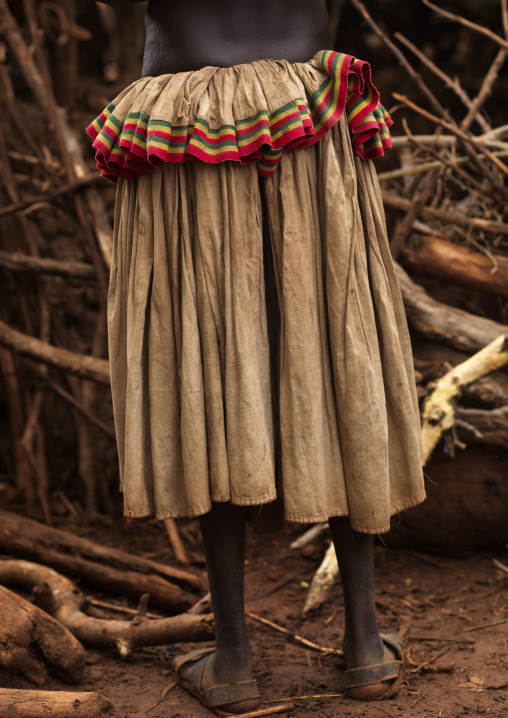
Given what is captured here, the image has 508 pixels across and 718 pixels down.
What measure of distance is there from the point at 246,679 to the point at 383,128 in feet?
4.42

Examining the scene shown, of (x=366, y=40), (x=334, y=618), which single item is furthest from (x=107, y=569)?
(x=366, y=40)

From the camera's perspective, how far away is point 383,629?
2191mm

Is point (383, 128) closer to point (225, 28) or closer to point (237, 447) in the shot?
point (225, 28)

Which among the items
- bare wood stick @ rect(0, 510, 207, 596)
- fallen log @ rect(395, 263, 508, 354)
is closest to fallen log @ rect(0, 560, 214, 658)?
bare wood stick @ rect(0, 510, 207, 596)

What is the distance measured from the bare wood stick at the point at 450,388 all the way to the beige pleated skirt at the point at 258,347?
3.04 feet

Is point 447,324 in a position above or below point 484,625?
above

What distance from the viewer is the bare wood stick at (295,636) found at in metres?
2.00

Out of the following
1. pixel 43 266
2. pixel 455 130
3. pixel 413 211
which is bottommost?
pixel 43 266

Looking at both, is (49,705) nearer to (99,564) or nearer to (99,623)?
(99,623)

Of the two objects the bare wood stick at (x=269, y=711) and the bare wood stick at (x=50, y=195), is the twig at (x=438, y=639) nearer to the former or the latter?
the bare wood stick at (x=269, y=711)

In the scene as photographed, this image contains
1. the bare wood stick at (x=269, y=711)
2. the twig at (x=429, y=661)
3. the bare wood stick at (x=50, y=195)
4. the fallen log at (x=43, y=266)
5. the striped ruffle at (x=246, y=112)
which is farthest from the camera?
the fallen log at (x=43, y=266)

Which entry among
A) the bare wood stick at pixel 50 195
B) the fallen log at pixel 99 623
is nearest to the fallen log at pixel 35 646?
the fallen log at pixel 99 623

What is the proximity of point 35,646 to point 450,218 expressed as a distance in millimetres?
2409

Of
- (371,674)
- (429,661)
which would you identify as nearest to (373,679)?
(371,674)
